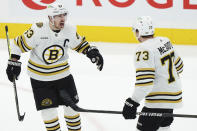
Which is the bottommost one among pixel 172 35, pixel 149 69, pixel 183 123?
pixel 183 123

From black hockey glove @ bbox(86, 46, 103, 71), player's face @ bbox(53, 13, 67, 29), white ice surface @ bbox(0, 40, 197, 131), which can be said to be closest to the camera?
player's face @ bbox(53, 13, 67, 29)

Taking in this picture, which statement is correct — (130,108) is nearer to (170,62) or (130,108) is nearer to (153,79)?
(153,79)

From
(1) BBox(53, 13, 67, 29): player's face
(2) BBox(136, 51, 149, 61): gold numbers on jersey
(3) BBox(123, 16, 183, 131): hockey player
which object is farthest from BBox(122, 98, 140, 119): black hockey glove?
(1) BBox(53, 13, 67, 29): player's face

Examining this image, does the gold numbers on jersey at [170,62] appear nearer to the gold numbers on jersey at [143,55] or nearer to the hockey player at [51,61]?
the gold numbers on jersey at [143,55]

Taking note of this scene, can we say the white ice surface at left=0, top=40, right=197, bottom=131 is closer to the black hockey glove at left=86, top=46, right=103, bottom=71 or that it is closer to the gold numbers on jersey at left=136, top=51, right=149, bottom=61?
the black hockey glove at left=86, top=46, right=103, bottom=71

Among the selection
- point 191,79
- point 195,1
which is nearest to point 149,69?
point 191,79

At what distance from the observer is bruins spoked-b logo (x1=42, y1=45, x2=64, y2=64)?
2.99 metres

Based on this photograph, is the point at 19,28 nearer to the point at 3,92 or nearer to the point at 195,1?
the point at 3,92

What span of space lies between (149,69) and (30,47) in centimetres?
97

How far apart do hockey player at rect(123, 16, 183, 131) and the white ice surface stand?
1.03 m

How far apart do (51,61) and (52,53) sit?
0.07 m

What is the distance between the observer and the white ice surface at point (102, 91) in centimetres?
374

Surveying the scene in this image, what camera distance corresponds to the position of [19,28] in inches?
256

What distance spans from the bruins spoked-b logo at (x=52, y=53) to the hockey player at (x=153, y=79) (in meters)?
0.68
